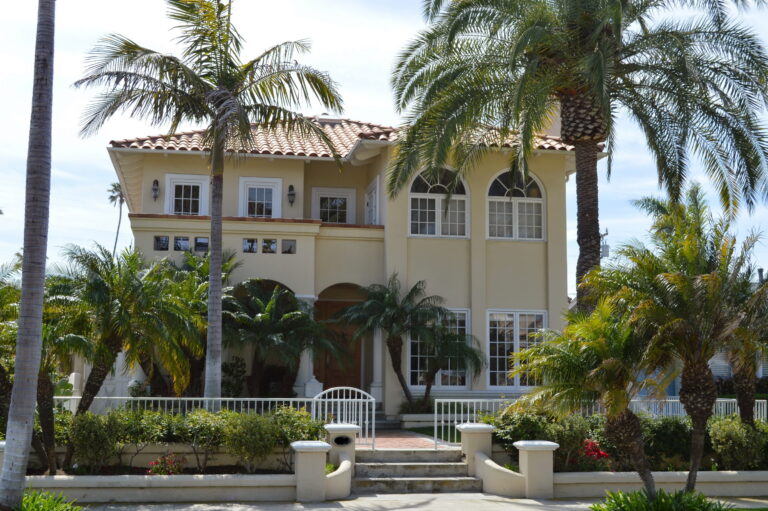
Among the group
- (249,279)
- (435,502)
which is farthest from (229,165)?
(435,502)

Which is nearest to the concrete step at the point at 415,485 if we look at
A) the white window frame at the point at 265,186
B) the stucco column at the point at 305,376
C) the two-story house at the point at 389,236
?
the stucco column at the point at 305,376

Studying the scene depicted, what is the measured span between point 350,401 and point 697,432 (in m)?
6.20

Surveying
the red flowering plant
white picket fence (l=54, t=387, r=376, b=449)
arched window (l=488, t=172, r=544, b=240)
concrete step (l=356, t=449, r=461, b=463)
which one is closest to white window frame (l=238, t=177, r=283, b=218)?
arched window (l=488, t=172, r=544, b=240)

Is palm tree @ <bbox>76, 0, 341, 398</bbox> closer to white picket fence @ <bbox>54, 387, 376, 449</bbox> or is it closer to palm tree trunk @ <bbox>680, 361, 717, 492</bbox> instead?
white picket fence @ <bbox>54, 387, 376, 449</bbox>

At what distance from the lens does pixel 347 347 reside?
23.3 meters

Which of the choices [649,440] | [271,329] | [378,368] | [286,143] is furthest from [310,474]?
[286,143]

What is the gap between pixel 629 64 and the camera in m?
17.4

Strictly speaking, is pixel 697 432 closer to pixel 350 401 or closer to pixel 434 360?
pixel 350 401

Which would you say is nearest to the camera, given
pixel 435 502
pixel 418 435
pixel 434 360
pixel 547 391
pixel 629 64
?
pixel 547 391

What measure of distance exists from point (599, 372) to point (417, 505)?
12.5 feet

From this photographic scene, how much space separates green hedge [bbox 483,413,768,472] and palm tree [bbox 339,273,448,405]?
553cm

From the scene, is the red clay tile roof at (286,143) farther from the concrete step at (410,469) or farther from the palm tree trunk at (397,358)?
the concrete step at (410,469)

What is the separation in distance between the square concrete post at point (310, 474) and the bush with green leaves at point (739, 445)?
722 cm

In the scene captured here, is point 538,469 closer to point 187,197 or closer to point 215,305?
point 215,305
